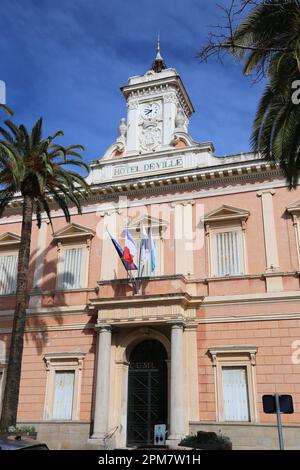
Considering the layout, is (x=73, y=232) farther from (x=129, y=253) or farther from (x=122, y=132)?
(x=122, y=132)

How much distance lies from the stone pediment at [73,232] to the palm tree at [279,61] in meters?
10.2

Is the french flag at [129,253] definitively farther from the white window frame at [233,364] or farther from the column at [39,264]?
the column at [39,264]

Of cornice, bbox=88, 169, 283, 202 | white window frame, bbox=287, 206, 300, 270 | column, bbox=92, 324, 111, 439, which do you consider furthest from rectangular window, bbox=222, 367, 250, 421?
cornice, bbox=88, 169, 283, 202

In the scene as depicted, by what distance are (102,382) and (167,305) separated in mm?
3671

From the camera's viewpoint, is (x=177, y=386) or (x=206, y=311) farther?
(x=206, y=311)

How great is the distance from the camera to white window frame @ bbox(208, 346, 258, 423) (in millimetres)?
17609

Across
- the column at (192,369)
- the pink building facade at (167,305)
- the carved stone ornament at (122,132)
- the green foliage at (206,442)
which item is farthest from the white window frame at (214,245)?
the carved stone ornament at (122,132)

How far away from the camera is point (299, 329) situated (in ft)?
58.5

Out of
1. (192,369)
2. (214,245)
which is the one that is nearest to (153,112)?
(214,245)

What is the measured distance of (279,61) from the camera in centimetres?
1175

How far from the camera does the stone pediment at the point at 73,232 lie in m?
22.2
